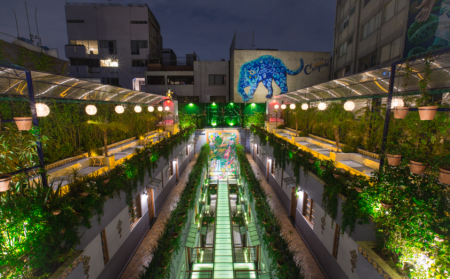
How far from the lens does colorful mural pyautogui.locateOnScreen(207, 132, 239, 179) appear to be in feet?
62.3

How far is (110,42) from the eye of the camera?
22562 millimetres

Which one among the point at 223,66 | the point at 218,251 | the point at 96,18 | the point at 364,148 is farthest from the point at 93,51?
the point at 364,148

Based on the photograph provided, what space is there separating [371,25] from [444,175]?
13.6 m

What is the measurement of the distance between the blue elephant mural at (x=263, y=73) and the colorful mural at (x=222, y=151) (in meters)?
4.48

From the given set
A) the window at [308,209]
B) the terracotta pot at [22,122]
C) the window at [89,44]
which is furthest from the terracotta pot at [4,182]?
the window at [89,44]

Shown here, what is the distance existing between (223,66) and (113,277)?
2006cm

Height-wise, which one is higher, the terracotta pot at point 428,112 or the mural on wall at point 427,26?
the mural on wall at point 427,26

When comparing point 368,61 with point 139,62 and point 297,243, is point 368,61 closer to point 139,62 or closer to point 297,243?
point 297,243

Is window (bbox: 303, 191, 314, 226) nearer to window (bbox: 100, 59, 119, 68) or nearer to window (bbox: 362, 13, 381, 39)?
window (bbox: 362, 13, 381, 39)

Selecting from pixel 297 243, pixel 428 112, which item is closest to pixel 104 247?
pixel 297 243

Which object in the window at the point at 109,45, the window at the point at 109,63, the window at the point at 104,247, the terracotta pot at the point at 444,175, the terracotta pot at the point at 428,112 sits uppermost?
the window at the point at 109,45

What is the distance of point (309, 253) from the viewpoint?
6.56 meters

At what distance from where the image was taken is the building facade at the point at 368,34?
9.95 m

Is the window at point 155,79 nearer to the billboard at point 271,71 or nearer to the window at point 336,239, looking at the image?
the billboard at point 271,71
